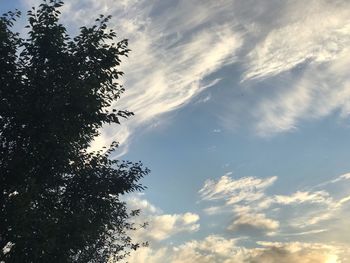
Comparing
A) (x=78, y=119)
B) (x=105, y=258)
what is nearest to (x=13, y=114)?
(x=78, y=119)

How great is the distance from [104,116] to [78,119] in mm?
1878

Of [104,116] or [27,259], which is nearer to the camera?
[27,259]

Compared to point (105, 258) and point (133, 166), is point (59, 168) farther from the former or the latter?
point (105, 258)

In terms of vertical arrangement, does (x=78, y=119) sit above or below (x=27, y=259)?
above

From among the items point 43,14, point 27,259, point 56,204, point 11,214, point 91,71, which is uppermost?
point 43,14

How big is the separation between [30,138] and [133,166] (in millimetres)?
7315

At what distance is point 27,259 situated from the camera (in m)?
20.8

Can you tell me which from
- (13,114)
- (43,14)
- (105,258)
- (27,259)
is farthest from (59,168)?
(105,258)

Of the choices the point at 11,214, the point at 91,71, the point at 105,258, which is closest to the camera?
the point at 11,214

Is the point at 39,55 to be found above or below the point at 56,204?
above

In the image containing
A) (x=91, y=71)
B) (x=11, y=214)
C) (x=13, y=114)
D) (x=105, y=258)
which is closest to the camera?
(x=11, y=214)

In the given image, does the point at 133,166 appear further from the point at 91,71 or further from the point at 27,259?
the point at 27,259

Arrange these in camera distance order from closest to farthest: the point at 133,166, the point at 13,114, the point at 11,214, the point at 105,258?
the point at 11,214 < the point at 13,114 < the point at 133,166 < the point at 105,258

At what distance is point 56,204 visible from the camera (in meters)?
24.7
